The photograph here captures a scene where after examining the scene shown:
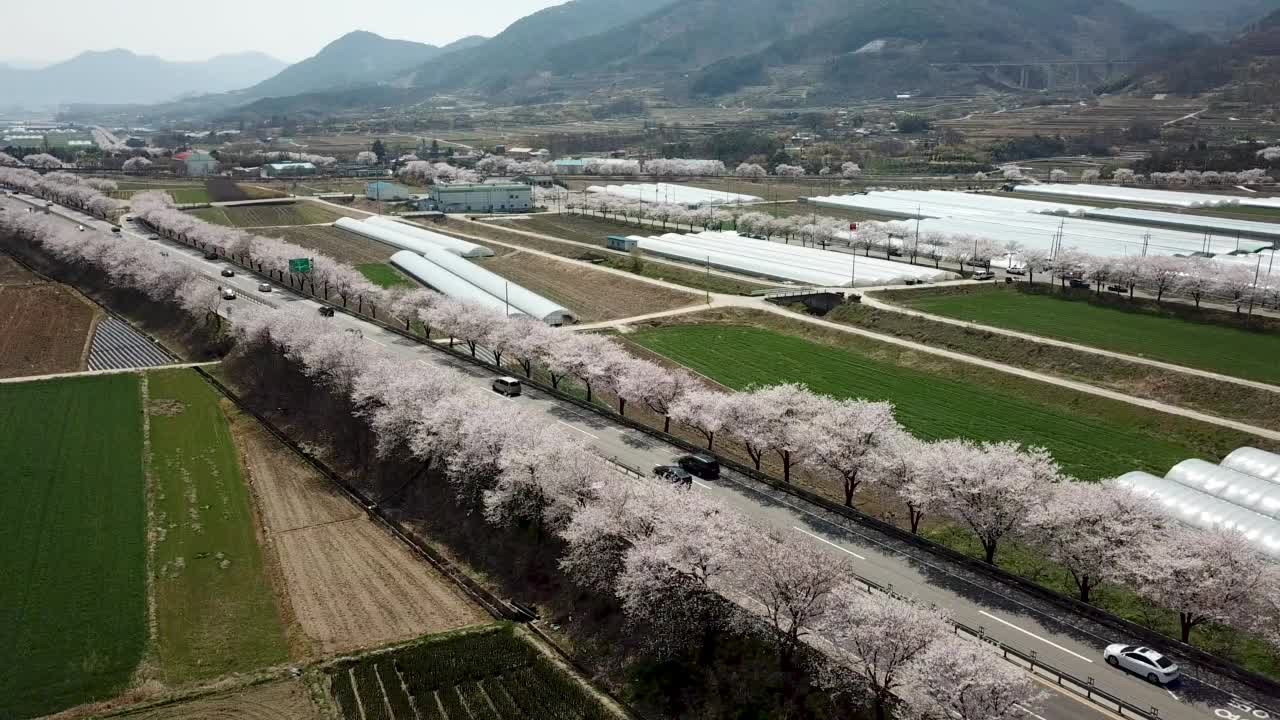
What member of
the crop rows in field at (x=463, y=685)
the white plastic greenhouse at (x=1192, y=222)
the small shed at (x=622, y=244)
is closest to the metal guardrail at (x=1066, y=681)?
the crop rows in field at (x=463, y=685)

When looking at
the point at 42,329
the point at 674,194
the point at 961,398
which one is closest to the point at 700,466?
the point at 961,398

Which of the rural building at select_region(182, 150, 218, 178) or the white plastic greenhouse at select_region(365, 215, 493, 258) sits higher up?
the rural building at select_region(182, 150, 218, 178)

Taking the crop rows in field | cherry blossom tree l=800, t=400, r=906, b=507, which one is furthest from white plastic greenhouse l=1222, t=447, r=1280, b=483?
the crop rows in field

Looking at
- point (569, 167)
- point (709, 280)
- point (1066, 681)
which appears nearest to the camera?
point (1066, 681)

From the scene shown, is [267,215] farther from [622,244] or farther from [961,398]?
[961,398]

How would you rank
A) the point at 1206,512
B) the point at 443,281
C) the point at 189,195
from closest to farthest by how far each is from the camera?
the point at 1206,512
the point at 443,281
the point at 189,195

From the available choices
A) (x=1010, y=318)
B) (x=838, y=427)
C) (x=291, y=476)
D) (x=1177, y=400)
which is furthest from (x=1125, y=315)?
(x=291, y=476)

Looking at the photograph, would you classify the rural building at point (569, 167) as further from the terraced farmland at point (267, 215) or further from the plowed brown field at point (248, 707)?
the plowed brown field at point (248, 707)

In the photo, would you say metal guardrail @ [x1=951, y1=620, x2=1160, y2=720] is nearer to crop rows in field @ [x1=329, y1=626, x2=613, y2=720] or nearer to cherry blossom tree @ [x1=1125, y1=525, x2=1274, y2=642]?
cherry blossom tree @ [x1=1125, y1=525, x2=1274, y2=642]
